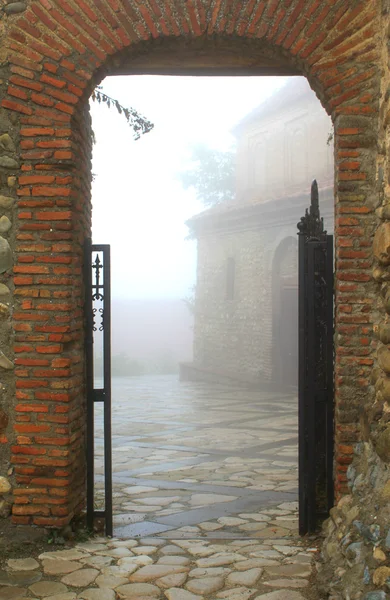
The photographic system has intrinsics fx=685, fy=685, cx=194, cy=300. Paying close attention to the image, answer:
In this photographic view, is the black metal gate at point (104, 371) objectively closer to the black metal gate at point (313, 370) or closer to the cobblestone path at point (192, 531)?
the cobblestone path at point (192, 531)

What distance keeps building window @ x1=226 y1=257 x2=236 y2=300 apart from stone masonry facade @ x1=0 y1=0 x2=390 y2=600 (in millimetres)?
16229

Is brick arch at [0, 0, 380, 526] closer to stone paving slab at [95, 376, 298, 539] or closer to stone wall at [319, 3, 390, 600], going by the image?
stone wall at [319, 3, 390, 600]

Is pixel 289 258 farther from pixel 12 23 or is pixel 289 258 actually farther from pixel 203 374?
pixel 12 23

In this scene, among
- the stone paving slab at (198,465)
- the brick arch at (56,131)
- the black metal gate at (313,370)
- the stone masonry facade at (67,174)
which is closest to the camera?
the stone masonry facade at (67,174)

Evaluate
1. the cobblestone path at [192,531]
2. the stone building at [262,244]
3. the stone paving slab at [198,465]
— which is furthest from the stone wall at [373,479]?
the stone building at [262,244]

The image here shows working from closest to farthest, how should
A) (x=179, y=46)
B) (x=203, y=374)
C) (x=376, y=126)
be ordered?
(x=376, y=126), (x=179, y=46), (x=203, y=374)

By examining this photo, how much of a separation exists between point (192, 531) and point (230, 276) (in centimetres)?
1609

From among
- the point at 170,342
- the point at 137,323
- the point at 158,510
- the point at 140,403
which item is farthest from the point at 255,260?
the point at 137,323

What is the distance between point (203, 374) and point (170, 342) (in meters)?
16.6

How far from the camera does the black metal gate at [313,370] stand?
4707 mm

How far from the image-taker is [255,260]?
767 inches

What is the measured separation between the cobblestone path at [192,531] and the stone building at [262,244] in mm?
7972

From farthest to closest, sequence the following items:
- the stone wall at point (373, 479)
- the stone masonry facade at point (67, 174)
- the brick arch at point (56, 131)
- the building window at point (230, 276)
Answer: the building window at point (230, 276), the brick arch at point (56, 131), the stone masonry facade at point (67, 174), the stone wall at point (373, 479)

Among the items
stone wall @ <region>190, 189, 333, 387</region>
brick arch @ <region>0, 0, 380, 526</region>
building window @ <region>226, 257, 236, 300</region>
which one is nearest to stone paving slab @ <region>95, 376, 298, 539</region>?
brick arch @ <region>0, 0, 380, 526</region>
